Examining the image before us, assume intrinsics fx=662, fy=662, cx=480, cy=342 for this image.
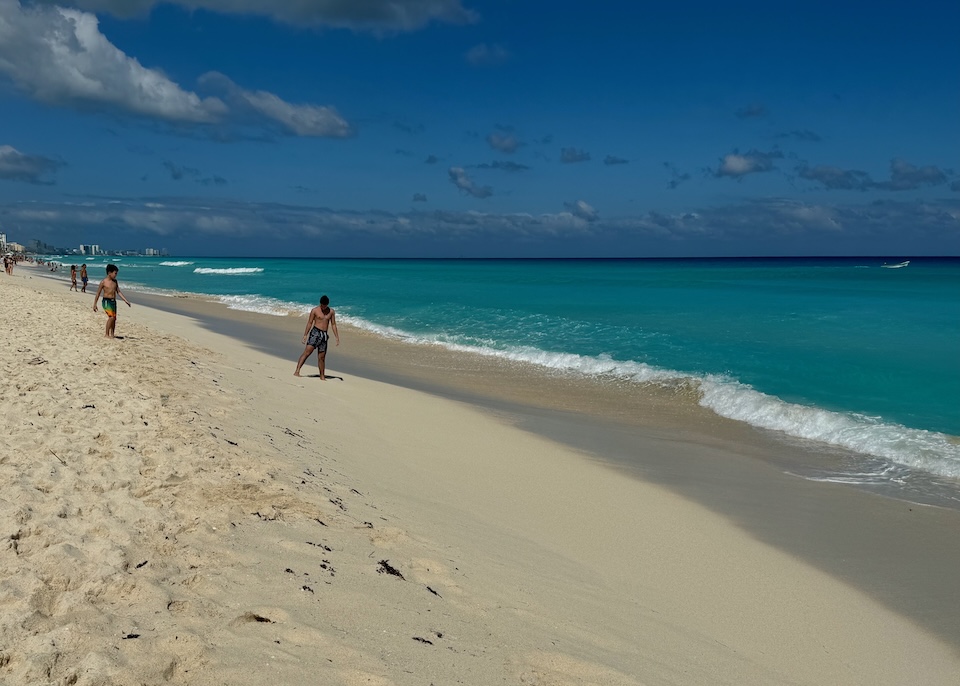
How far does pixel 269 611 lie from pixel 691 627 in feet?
9.15

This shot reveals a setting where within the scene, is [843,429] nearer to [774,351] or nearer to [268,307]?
[774,351]

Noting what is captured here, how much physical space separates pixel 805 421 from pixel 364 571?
8.94 m

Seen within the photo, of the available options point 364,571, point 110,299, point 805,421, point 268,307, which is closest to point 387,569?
point 364,571

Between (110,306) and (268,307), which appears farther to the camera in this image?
(268,307)

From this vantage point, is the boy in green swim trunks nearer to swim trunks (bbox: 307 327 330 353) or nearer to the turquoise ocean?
swim trunks (bbox: 307 327 330 353)

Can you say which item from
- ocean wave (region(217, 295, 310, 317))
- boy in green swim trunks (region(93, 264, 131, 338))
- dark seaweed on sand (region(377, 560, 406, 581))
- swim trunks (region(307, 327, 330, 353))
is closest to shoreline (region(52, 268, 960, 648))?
swim trunks (region(307, 327, 330, 353))

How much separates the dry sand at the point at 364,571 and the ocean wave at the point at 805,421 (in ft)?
13.1

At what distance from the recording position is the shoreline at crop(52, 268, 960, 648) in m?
5.83

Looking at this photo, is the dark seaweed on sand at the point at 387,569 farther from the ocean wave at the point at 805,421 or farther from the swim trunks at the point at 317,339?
the swim trunks at the point at 317,339

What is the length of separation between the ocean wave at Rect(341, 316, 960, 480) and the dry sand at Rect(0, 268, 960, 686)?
157 inches

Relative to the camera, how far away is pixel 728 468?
8.63 metres

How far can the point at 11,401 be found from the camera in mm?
7242

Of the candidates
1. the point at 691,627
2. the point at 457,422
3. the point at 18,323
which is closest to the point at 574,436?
the point at 457,422

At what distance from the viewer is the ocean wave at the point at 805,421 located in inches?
362
